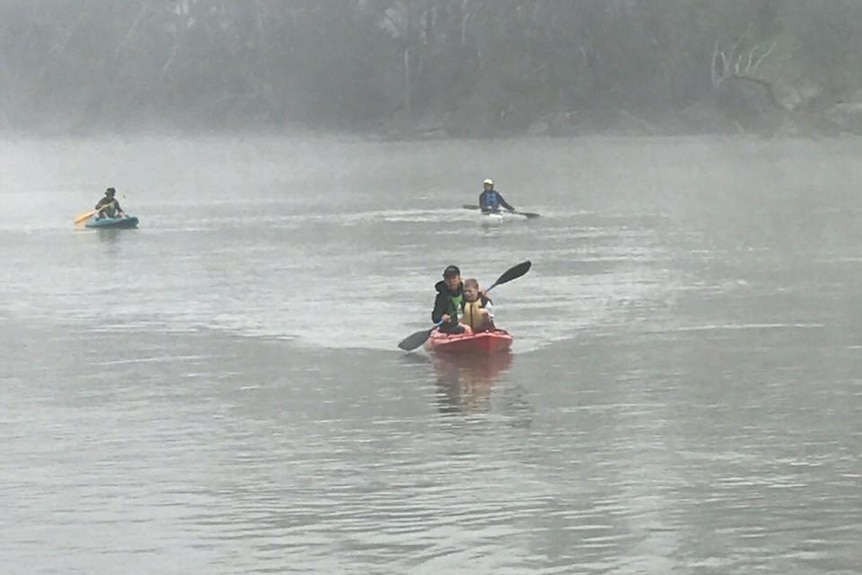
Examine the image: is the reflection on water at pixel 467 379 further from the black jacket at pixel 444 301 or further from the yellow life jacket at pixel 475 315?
the black jacket at pixel 444 301

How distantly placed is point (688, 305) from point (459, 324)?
7471 millimetres

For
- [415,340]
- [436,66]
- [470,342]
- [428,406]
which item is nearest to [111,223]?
[415,340]

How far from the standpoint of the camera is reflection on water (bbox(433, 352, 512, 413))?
2164 cm

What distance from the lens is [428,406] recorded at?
21.6m

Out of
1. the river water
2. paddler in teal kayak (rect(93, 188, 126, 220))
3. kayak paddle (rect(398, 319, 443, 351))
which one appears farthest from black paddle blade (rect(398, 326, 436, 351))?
paddler in teal kayak (rect(93, 188, 126, 220))

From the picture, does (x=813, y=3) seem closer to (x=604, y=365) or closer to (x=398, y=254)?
(x=398, y=254)

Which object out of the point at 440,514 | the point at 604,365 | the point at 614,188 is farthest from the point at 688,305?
the point at 614,188

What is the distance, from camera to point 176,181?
296ft

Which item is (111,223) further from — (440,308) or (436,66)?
(436,66)

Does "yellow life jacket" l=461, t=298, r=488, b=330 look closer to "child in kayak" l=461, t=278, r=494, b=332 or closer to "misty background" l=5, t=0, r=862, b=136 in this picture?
"child in kayak" l=461, t=278, r=494, b=332

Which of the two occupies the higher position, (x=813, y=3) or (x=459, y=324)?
(x=813, y=3)

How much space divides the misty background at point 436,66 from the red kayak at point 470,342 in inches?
3645

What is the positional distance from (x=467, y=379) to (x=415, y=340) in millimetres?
1980

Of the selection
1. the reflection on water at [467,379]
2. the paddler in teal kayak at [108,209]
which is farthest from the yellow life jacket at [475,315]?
the paddler in teal kayak at [108,209]
